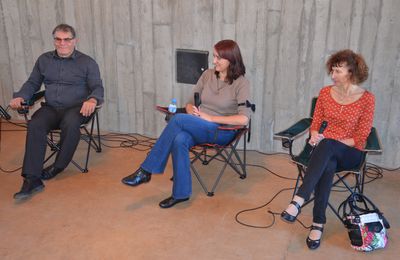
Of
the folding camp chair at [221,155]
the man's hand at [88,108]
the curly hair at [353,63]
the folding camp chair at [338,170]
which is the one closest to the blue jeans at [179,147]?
the folding camp chair at [221,155]

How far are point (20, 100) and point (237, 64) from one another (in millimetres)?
1771

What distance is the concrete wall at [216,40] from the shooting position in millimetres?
3949

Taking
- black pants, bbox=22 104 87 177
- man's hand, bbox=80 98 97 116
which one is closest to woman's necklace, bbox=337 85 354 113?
man's hand, bbox=80 98 97 116

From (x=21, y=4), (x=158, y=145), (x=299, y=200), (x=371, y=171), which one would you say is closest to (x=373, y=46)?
(x=371, y=171)

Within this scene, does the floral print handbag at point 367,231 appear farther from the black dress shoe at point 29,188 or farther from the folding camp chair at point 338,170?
the black dress shoe at point 29,188

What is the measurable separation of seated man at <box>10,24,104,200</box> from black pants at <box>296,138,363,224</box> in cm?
182

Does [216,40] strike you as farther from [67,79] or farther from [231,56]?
[67,79]

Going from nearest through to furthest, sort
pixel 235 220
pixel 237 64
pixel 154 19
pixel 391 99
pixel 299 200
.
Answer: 1. pixel 299 200
2. pixel 235 220
3. pixel 237 64
4. pixel 391 99
5. pixel 154 19

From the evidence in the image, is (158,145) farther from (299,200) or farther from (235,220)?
(299,200)

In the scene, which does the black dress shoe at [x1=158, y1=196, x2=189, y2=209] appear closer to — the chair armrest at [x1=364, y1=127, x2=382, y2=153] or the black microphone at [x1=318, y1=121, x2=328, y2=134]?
the black microphone at [x1=318, y1=121, x2=328, y2=134]

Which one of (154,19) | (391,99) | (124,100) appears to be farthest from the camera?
(124,100)

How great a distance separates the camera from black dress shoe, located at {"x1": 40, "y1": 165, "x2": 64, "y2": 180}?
400 cm

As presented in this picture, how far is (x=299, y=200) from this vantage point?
314 cm

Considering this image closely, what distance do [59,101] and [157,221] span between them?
146cm
